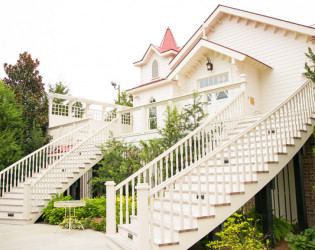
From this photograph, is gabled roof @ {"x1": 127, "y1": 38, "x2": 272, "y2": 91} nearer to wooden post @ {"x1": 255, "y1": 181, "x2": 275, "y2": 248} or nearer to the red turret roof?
the red turret roof

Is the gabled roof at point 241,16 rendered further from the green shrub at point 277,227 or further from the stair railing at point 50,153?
the green shrub at point 277,227

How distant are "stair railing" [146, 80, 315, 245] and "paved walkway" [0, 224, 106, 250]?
165 centimetres

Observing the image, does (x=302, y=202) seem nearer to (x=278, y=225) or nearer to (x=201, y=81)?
(x=278, y=225)

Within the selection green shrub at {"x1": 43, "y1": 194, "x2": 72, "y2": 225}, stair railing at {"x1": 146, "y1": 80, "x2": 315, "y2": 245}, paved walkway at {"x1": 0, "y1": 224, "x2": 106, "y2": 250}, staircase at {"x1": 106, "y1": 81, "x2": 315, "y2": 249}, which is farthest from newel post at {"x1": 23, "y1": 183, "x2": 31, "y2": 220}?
stair railing at {"x1": 146, "y1": 80, "x2": 315, "y2": 245}

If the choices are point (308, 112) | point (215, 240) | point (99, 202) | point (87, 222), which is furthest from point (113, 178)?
point (308, 112)

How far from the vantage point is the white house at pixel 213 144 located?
5.41m

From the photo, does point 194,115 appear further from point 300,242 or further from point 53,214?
point 53,214

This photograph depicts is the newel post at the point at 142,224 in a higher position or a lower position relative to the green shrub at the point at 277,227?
higher

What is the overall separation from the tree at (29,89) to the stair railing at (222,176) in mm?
12046

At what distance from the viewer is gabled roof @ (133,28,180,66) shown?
54.4 ft

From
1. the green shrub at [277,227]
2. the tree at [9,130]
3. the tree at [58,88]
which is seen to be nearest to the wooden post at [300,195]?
the green shrub at [277,227]

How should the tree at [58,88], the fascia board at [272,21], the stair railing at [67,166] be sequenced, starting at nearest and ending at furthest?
the stair railing at [67,166]
the fascia board at [272,21]
the tree at [58,88]

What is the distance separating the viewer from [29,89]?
19.3 metres

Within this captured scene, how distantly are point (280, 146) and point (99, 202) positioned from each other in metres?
5.42
